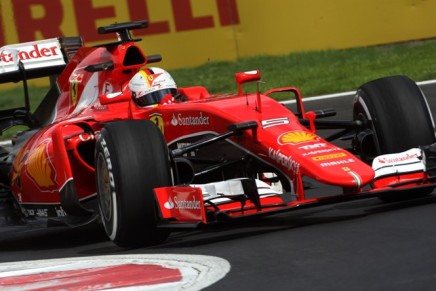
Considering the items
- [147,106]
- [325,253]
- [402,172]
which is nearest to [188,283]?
[325,253]

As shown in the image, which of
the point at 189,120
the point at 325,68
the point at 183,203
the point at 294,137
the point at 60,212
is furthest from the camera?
the point at 325,68

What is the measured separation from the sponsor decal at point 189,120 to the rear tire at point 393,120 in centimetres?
114

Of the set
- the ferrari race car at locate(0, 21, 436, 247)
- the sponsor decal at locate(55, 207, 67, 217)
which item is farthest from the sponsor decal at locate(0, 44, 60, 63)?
the sponsor decal at locate(55, 207, 67, 217)

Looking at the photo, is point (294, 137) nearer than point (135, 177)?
No

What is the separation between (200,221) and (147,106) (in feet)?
5.97

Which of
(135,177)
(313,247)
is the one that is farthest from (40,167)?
(313,247)

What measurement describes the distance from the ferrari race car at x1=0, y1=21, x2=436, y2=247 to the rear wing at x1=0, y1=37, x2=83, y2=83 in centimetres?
39

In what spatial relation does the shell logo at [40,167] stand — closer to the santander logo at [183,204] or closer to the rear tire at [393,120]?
the santander logo at [183,204]

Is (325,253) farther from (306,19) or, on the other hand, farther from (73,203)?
(306,19)

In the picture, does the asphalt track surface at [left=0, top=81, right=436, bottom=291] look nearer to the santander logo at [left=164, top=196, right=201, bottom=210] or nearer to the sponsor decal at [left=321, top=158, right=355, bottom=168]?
the santander logo at [left=164, top=196, right=201, bottom=210]

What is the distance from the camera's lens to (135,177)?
7090mm

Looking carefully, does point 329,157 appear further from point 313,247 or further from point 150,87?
point 150,87

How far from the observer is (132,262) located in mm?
6633

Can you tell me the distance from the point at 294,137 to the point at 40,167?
2.08 metres
